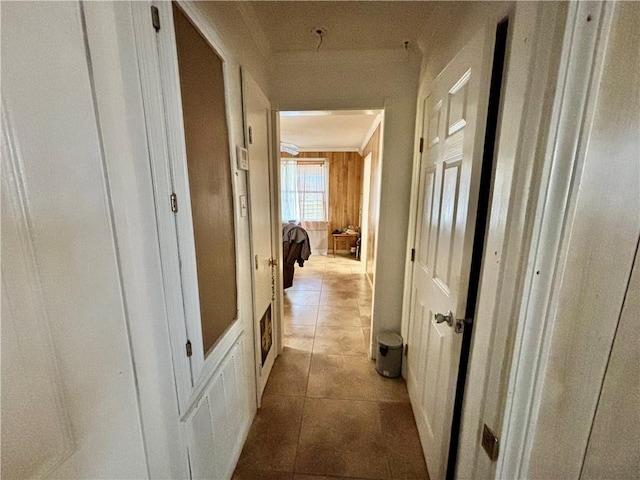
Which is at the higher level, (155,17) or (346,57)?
(346,57)

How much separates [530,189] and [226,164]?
3.70ft

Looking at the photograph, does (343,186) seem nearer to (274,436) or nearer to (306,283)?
(306,283)

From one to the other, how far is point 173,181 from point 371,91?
169 centimetres

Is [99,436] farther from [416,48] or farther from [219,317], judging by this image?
[416,48]

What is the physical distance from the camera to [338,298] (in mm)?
3705

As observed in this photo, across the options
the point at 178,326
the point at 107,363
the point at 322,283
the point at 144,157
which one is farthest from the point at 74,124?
the point at 322,283

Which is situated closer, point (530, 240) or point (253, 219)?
point (530, 240)

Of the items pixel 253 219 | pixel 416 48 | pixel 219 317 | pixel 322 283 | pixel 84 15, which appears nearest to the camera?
pixel 84 15

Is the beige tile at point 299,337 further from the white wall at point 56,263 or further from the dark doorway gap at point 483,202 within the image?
the white wall at point 56,263

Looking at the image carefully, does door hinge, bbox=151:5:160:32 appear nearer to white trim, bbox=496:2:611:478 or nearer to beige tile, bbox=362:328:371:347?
white trim, bbox=496:2:611:478

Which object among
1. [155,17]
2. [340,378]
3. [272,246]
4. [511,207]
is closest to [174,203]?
[155,17]

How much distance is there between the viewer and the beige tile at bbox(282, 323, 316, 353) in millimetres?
2545

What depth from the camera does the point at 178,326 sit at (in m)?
0.86

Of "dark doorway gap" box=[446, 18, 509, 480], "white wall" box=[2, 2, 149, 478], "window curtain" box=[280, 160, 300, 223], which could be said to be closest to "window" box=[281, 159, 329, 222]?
"window curtain" box=[280, 160, 300, 223]
